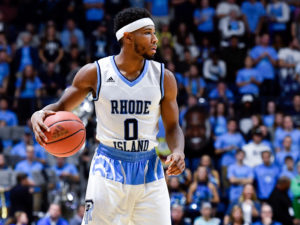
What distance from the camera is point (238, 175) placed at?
37.4 ft

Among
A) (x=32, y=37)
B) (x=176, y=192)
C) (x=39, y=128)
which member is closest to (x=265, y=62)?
(x=176, y=192)

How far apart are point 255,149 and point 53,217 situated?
4256 millimetres

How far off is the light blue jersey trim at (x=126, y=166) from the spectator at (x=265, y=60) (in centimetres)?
913

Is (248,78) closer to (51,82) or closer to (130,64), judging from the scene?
(51,82)

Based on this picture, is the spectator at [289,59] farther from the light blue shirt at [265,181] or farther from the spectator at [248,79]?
the light blue shirt at [265,181]

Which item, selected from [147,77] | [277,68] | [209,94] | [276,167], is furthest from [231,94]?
[147,77]

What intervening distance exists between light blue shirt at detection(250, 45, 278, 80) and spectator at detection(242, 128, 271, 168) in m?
2.26

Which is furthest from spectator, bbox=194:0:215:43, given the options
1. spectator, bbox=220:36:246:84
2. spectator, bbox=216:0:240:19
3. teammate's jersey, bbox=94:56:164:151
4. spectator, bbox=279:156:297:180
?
teammate's jersey, bbox=94:56:164:151

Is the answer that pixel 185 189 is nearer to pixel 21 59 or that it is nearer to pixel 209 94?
pixel 209 94

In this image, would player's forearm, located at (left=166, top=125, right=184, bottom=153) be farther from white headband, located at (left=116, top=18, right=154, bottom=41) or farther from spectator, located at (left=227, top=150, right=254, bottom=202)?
spectator, located at (left=227, top=150, right=254, bottom=202)

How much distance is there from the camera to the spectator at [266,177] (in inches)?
446

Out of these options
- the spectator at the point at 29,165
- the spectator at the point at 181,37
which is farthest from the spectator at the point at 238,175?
the spectator at the point at 181,37

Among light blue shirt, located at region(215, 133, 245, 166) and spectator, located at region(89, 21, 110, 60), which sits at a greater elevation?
spectator, located at region(89, 21, 110, 60)

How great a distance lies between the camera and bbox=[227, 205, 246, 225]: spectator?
10.1 m
